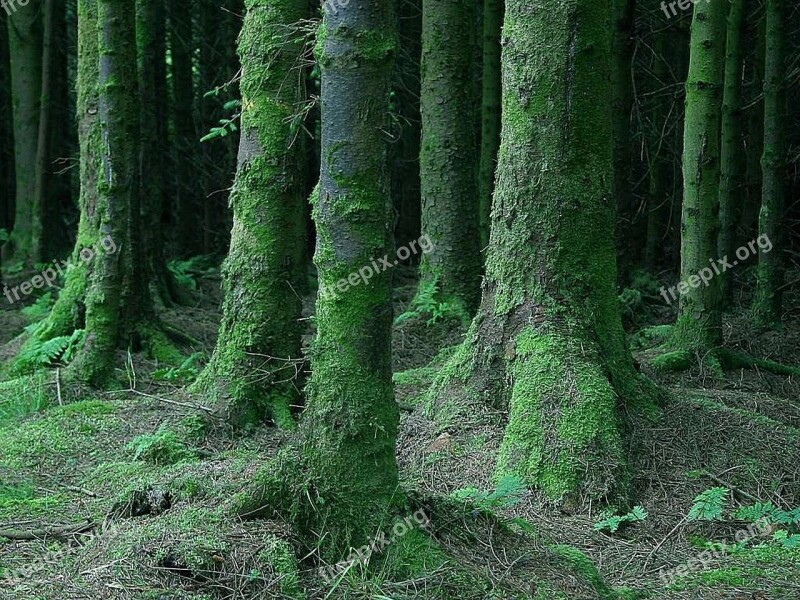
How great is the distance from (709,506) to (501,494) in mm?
1218

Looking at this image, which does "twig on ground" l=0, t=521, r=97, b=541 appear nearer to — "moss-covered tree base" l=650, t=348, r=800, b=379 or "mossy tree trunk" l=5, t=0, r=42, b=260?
"moss-covered tree base" l=650, t=348, r=800, b=379

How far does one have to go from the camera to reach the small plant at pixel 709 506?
5559 mm

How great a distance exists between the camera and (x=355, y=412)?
425cm

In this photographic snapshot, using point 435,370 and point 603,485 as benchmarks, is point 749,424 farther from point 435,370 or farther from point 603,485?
point 435,370

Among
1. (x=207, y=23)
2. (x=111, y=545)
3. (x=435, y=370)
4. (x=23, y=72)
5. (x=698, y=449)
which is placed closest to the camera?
(x=111, y=545)

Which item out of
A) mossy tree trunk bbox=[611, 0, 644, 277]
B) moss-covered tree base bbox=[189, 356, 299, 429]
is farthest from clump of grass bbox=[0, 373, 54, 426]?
mossy tree trunk bbox=[611, 0, 644, 277]

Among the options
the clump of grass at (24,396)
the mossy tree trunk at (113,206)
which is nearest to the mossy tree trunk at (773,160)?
the mossy tree trunk at (113,206)

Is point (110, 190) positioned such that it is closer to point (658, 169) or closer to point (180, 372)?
point (180, 372)

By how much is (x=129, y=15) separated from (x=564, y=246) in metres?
4.71

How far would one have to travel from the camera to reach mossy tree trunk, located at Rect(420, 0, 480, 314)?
36.5ft

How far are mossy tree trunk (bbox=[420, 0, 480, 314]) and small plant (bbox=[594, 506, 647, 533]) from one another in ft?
18.3

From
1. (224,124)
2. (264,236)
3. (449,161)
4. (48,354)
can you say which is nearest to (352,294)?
(264,236)

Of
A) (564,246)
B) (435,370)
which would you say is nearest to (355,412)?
(564,246)

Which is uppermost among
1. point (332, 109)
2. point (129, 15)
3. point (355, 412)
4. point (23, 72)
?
point (23, 72)
